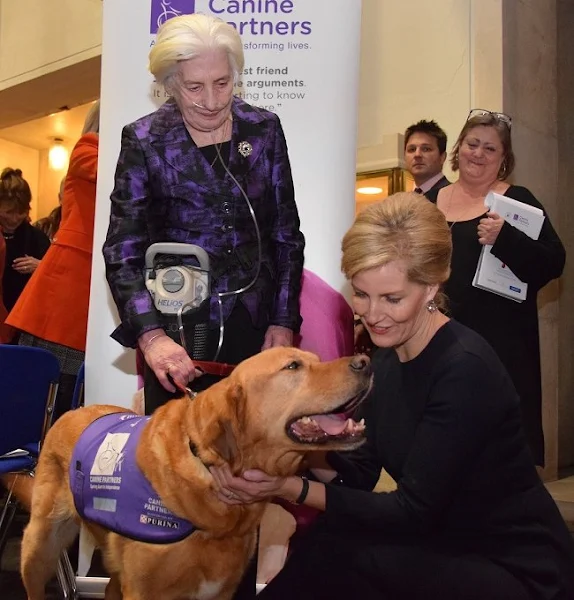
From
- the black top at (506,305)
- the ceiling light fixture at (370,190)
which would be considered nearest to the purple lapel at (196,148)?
the black top at (506,305)

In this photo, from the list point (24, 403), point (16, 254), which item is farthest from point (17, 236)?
point (24, 403)

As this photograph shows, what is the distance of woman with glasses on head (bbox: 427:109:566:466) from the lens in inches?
102

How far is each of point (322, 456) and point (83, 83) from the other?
471 centimetres

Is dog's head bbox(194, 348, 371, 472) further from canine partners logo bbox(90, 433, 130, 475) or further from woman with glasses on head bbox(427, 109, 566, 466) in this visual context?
woman with glasses on head bbox(427, 109, 566, 466)

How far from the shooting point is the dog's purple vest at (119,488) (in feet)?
5.27

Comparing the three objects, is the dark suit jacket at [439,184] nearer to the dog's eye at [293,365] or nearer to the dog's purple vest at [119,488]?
the dog's eye at [293,365]

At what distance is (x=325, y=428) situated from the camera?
163cm

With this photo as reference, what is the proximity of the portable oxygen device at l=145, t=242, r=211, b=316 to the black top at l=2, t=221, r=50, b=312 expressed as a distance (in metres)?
2.58

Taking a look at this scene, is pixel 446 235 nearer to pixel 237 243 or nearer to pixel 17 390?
pixel 237 243

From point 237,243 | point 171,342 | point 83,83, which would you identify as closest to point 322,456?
point 171,342

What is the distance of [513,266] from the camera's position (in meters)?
2.59

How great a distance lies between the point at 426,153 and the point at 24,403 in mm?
2012

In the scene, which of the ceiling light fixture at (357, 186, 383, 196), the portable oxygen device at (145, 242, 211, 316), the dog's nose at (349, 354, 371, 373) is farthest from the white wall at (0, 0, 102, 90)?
the dog's nose at (349, 354, 371, 373)

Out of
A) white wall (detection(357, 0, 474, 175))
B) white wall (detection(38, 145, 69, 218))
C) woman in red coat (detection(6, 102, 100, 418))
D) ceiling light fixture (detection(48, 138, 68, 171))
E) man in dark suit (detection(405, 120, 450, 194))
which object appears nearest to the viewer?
woman in red coat (detection(6, 102, 100, 418))
